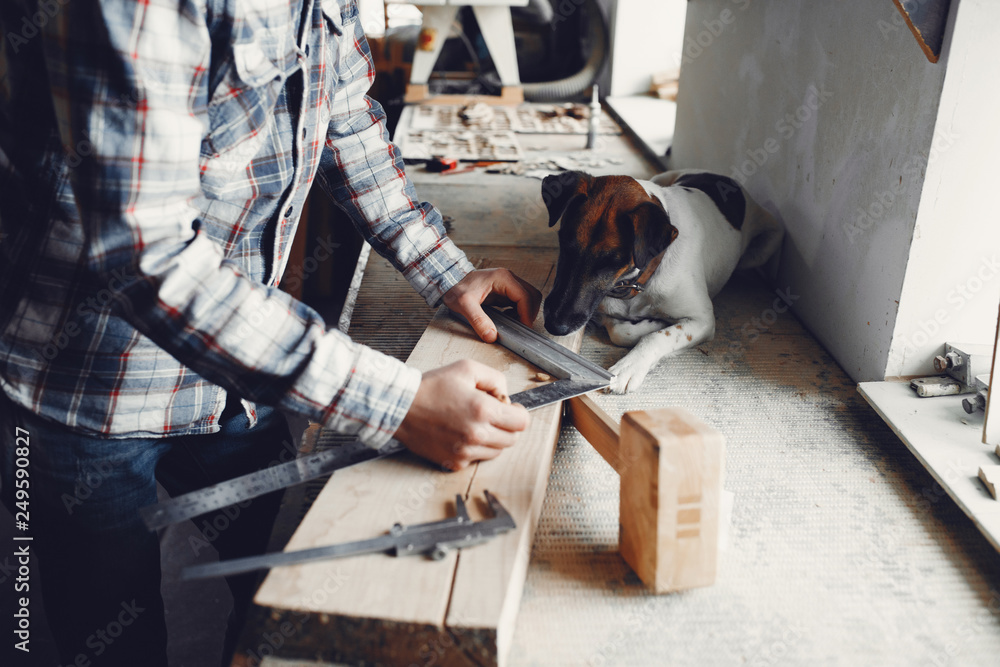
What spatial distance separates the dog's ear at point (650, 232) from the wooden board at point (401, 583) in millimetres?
844

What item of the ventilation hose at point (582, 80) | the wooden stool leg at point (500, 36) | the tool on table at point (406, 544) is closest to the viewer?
the tool on table at point (406, 544)

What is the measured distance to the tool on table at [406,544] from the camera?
89 cm

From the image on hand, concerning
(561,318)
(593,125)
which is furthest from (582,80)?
(561,318)

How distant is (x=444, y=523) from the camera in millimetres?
972

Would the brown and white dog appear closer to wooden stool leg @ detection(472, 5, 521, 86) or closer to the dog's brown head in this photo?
the dog's brown head

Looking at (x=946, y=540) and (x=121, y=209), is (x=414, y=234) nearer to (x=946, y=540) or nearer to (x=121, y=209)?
(x=121, y=209)

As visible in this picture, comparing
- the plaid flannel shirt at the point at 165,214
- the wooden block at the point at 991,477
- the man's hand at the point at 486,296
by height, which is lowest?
the wooden block at the point at 991,477

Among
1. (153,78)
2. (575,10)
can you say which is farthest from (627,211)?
(575,10)

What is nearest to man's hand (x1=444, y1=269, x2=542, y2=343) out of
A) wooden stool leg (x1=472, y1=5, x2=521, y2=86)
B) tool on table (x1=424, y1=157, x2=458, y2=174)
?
tool on table (x1=424, y1=157, x2=458, y2=174)

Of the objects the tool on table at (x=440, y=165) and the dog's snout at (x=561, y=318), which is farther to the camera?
the tool on table at (x=440, y=165)

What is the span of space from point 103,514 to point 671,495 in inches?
34.0

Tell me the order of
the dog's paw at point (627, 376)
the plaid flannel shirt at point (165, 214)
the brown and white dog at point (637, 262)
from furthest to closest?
the brown and white dog at point (637, 262)
the dog's paw at point (627, 376)
the plaid flannel shirt at point (165, 214)

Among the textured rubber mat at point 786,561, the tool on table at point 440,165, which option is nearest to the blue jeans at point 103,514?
the textured rubber mat at point 786,561

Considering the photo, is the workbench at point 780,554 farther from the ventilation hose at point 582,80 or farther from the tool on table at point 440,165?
the ventilation hose at point 582,80
